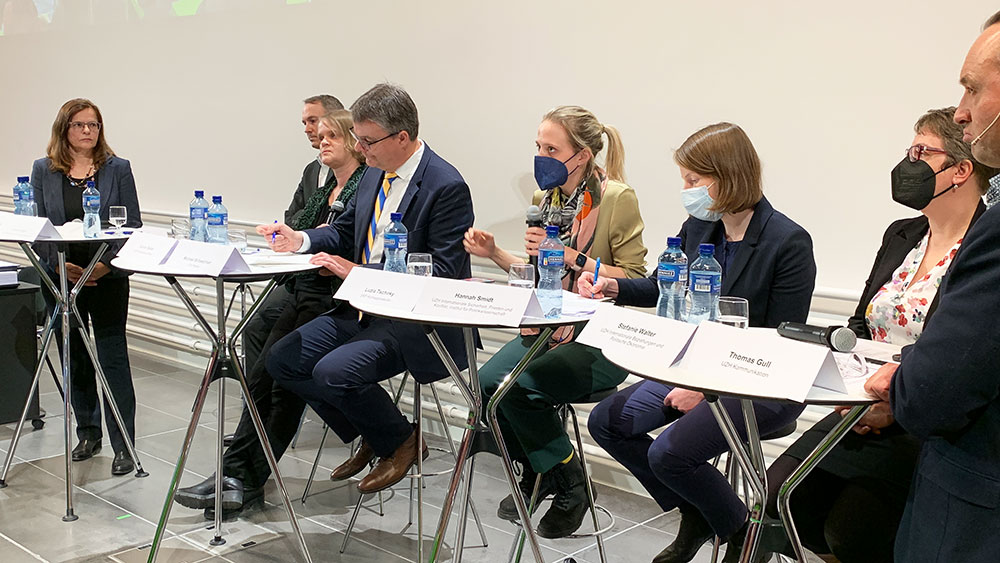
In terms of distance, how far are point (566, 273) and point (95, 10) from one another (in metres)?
4.74

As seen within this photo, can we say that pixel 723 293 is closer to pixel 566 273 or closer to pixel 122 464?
pixel 566 273

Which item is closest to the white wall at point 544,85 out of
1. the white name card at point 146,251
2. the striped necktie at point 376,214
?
the striped necktie at point 376,214

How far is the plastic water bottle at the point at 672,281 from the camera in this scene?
2.45 m

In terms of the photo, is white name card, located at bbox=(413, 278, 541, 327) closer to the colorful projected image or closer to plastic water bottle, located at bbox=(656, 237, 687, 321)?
plastic water bottle, located at bbox=(656, 237, 687, 321)

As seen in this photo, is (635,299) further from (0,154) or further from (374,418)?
(0,154)

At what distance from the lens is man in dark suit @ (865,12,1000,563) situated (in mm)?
1477

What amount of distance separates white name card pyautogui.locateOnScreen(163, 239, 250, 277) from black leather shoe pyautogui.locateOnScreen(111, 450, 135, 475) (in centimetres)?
142

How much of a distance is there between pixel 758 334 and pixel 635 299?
41.6 inches

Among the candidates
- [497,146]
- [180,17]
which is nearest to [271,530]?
[497,146]

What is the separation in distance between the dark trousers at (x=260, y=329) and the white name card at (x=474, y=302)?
169 cm

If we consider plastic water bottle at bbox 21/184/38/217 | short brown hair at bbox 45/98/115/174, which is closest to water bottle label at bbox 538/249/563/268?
short brown hair at bbox 45/98/115/174

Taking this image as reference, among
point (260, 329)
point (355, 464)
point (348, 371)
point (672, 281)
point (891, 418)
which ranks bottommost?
point (355, 464)

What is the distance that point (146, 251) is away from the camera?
9.67ft

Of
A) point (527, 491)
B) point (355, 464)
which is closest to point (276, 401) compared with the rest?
point (355, 464)
